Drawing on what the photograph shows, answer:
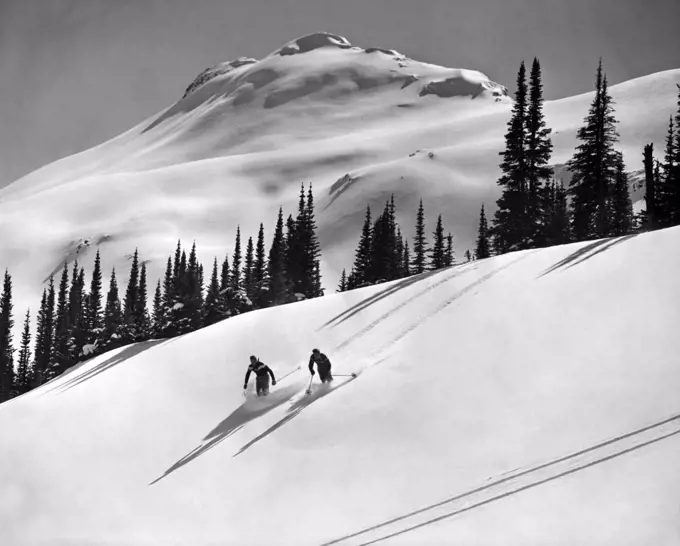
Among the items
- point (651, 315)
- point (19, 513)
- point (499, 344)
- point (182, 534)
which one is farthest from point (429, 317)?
point (19, 513)

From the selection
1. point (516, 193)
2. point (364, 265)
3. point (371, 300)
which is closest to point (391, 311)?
point (371, 300)

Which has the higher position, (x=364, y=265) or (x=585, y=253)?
(x=364, y=265)

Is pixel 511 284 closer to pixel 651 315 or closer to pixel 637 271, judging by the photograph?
pixel 637 271

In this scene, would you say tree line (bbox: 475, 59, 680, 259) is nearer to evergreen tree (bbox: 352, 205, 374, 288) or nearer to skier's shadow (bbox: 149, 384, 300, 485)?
evergreen tree (bbox: 352, 205, 374, 288)

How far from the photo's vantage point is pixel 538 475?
49.0 ft

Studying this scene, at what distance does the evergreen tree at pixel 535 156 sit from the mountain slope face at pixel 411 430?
57.2 feet

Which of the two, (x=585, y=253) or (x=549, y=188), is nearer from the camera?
(x=585, y=253)

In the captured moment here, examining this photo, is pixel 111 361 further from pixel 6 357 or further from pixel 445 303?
pixel 6 357

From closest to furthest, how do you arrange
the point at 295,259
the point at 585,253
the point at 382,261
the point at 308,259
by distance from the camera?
the point at 585,253 < the point at 295,259 < the point at 382,261 < the point at 308,259

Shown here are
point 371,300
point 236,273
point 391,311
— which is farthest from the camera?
point 236,273

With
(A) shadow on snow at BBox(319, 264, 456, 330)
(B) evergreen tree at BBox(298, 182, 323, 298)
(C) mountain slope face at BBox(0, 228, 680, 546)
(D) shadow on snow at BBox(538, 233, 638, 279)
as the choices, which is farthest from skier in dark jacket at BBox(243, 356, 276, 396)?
(B) evergreen tree at BBox(298, 182, 323, 298)

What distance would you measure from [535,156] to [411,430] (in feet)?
114

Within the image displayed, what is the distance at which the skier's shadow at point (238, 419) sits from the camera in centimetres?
2098

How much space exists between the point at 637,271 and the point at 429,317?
7197mm
